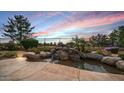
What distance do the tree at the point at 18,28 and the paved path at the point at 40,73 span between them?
1.00 ft

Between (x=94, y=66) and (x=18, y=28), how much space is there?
1.11 m

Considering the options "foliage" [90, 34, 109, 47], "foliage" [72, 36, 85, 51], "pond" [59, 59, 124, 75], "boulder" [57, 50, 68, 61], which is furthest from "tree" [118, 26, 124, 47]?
"boulder" [57, 50, 68, 61]

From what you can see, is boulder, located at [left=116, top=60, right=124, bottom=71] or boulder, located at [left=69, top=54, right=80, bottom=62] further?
boulder, located at [left=69, top=54, right=80, bottom=62]

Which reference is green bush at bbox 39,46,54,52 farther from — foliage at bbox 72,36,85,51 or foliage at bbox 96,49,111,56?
foliage at bbox 96,49,111,56

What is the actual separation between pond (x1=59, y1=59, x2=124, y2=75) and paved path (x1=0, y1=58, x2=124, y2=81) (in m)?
0.05

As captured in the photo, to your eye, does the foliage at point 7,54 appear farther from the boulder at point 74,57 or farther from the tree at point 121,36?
the tree at point 121,36

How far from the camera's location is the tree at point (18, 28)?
8.92ft

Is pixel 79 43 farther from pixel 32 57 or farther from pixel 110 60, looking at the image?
pixel 32 57

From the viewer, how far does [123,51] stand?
2.68m

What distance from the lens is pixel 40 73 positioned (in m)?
2.68

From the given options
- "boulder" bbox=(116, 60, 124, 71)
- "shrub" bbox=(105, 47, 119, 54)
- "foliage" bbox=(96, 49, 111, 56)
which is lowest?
"boulder" bbox=(116, 60, 124, 71)

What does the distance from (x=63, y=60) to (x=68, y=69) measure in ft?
0.44

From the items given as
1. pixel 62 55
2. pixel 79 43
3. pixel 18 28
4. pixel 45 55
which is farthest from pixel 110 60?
pixel 18 28

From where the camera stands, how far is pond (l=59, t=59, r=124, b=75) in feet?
8.75
